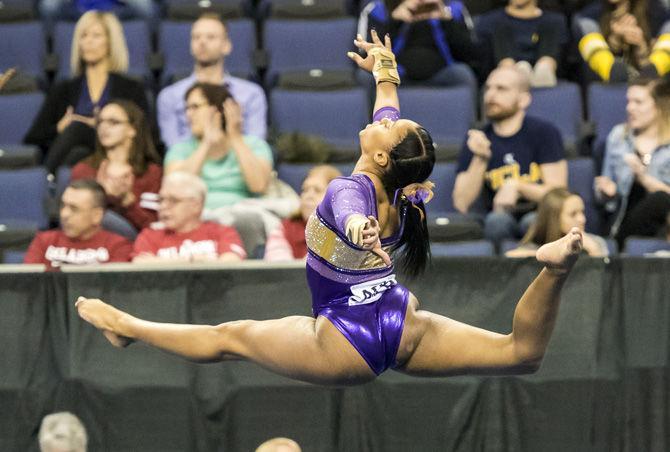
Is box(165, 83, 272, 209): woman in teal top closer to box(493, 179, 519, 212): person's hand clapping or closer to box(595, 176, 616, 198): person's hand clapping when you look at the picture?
box(493, 179, 519, 212): person's hand clapping

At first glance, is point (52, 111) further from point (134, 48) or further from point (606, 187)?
point (606, 187)

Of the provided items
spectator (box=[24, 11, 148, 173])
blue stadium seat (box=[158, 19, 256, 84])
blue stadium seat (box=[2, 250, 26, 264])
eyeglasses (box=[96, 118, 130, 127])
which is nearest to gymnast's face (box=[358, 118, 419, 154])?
blue stadium seat (box=[2, 250, 26, 264])

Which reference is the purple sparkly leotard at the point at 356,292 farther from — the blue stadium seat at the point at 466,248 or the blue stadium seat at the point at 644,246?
the blue stadium seat at the point at 644,246

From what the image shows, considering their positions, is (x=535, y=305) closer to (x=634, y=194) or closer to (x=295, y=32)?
(x=634, y=194)

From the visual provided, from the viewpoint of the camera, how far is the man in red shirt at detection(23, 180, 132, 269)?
A: 6.57m

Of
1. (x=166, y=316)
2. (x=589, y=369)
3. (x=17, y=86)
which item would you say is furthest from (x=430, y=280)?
(x=17, y=86)

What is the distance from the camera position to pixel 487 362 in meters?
4.71

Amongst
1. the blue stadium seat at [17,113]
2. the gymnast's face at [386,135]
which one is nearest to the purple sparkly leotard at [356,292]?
the gymnast's face at [386,135]

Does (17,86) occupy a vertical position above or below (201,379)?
above

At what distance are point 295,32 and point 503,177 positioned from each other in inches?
75.2

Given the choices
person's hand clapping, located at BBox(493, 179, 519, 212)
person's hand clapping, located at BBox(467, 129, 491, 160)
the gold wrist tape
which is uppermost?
the gold wrist tape

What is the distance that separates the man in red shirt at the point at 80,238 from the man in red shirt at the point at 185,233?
0.48 ft

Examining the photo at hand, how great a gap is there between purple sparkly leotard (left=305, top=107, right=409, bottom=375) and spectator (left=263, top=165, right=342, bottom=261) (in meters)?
1.83

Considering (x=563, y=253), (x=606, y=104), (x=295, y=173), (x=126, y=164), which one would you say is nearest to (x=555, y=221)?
(x=295, y=173)
